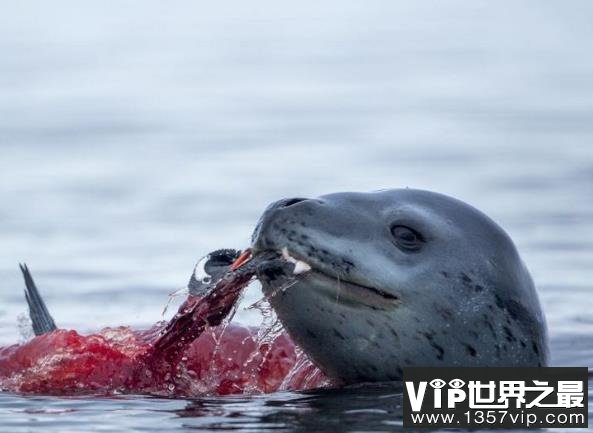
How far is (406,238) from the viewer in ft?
35.8

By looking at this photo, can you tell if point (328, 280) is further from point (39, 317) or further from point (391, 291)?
point (39, 317)

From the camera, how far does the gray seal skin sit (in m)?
10.7

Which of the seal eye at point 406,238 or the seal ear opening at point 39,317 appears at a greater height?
the seal eye at point 406,238

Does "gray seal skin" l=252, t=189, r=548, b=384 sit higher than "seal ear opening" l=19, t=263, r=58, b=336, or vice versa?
"gray seal skin" l=252, t=189, r=548, b=384

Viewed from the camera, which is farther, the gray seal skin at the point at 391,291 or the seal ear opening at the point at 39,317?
the seal ear opening at the point at 39,317

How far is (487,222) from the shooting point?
1120cm

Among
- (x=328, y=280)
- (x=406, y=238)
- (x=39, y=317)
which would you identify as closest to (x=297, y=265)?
(x=328, y=280)

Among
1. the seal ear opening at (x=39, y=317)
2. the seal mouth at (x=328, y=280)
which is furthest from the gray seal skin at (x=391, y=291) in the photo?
the seal ear opening at (x=39, y=317)

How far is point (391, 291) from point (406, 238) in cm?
37

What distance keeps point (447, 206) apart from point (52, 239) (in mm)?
8893

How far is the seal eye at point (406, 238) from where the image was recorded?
1089 centimetres

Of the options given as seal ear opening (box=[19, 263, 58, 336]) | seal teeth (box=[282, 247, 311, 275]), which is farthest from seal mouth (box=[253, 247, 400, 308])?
seal ear opening (box=[19, 263, 58, 336])

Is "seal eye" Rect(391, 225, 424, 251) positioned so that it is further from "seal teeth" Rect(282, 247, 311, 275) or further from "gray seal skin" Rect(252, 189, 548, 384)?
"seal teeth" Rect(282, 247, 311, 275)

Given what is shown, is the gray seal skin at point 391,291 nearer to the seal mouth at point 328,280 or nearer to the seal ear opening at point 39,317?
the seal mouth at point 328,280
